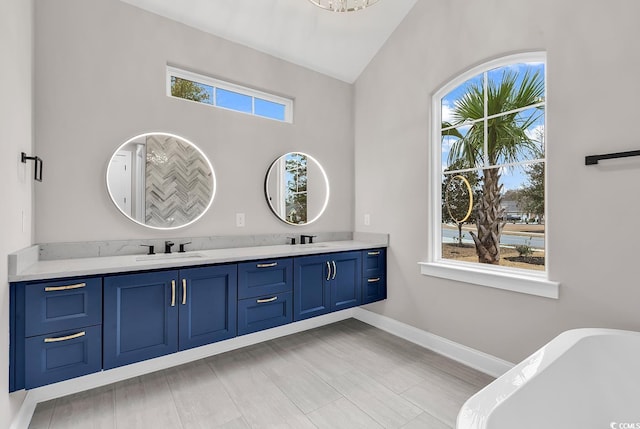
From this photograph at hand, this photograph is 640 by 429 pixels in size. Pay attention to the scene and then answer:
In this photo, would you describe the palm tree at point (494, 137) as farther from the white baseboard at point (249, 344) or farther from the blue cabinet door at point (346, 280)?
the blue cabinet door at point (346, 280)

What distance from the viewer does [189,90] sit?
2.70 metres

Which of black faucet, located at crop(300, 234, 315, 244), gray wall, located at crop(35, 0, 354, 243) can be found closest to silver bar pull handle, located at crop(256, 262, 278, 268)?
gray wall, located at crop(35, 0, 354, 243)

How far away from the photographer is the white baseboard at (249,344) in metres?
1.98

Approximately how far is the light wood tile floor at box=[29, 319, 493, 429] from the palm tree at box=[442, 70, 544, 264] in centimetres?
108

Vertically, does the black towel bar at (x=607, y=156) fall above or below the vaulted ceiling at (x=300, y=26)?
below

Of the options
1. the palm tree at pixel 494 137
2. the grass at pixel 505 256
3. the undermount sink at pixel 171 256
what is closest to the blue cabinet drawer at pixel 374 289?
the grass at pixel 505 256

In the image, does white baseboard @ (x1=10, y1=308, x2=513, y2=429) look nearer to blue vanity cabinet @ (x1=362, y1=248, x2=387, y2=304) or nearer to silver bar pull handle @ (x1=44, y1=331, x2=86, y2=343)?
blue vanity cabinet @ (x1=362, y1=248, x2=387, y2=304)

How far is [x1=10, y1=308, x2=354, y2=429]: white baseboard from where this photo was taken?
6.16 feet

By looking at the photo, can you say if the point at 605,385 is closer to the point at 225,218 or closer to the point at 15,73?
the point at 225,218

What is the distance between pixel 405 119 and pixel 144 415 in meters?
3.01

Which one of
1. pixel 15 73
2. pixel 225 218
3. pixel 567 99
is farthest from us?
pixel 225 218

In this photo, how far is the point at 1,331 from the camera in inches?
59.1

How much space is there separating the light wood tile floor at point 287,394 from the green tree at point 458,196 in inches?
45.7

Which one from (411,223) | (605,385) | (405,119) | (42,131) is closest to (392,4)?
(405,119)
